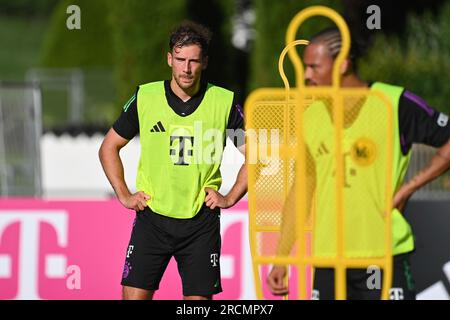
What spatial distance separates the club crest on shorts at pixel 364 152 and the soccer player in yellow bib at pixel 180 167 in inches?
49.1

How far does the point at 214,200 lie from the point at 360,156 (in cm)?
131

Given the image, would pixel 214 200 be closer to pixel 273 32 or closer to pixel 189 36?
pixel 189 36

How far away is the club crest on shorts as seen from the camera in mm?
5512

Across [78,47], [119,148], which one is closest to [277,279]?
[119,148]

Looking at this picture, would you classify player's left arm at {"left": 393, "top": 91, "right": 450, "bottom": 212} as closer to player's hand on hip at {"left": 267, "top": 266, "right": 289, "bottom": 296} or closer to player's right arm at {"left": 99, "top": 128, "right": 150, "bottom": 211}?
player's hand on hip at {"left": 267, "top": 266, "right": 289, "bottom": 296}

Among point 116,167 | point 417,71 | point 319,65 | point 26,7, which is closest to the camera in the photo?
point 319,65

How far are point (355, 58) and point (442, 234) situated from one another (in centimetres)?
347

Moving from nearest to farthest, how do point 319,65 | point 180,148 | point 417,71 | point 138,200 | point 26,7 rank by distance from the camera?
point 319,65 < point 180,148 < point 138,200 < point 417,71 < point 26,7

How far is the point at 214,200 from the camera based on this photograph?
21.8 feet

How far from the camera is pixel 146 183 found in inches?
265

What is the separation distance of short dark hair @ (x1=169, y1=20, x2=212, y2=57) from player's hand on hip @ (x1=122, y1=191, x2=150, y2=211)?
78 cm

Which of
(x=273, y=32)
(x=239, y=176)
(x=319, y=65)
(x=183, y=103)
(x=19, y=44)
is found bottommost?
(x=239, y=176)

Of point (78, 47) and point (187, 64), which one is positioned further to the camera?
point (78, 47)

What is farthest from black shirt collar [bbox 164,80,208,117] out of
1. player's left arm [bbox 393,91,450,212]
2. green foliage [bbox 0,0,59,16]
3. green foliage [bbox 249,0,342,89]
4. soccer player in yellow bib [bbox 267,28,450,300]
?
green foliage [bbox 0,0,59,16]
